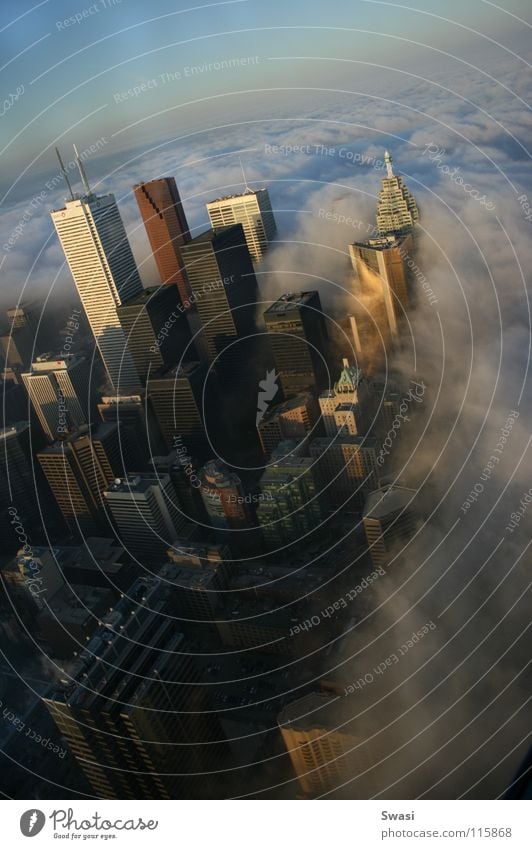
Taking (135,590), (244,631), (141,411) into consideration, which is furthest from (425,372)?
(141,411)

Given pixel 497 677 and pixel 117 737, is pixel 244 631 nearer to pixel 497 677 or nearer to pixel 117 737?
pixel 117 737

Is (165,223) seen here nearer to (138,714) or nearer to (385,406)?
(385,406)

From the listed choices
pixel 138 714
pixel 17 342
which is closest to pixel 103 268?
pixel 17 342

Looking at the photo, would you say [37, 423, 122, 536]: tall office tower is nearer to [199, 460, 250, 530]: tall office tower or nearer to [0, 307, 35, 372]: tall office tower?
[199, 460, 250, 530]: tall office tower

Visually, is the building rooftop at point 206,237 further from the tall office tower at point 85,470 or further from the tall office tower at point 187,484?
the tall office tower at point 187,484

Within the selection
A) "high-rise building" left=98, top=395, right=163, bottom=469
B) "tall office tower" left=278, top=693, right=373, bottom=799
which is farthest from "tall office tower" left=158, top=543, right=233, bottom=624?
"high-rise building" left=98, top=395, right=163, bottom=469
